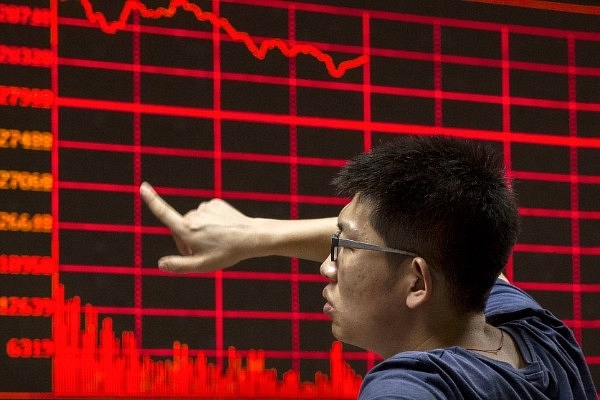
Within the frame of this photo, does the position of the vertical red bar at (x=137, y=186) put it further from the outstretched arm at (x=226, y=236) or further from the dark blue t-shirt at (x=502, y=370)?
the dark blue t-shirt at (x=502, y=370)

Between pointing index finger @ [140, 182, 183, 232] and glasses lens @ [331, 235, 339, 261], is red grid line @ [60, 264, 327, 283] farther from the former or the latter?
glasses lens @ [331, 235, 339, 261]

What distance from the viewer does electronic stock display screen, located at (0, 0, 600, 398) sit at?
2.50 metres

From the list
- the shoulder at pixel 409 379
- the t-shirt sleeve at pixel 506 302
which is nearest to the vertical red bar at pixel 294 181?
the t-shirt sleeve at pixel 506 302

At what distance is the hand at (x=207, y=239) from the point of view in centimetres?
148

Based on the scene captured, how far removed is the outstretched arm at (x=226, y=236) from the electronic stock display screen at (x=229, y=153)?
3.35ft

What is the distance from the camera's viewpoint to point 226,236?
1490mm

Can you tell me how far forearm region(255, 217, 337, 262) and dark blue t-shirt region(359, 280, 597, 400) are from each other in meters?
0.26

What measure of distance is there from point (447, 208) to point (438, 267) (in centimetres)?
6

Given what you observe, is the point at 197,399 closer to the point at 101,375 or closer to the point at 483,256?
the point at 101,375

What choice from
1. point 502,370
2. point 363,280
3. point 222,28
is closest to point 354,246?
point 363,280

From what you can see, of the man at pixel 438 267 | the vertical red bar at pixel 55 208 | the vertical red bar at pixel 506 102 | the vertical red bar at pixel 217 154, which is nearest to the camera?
the man at pixel 438 267

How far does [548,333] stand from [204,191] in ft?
4.78

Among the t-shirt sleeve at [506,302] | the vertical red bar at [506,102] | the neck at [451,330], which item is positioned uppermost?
the vertical red bar at [506,102]

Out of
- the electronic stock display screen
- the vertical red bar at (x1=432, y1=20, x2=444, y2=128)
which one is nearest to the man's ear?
the electronic stock display screen
